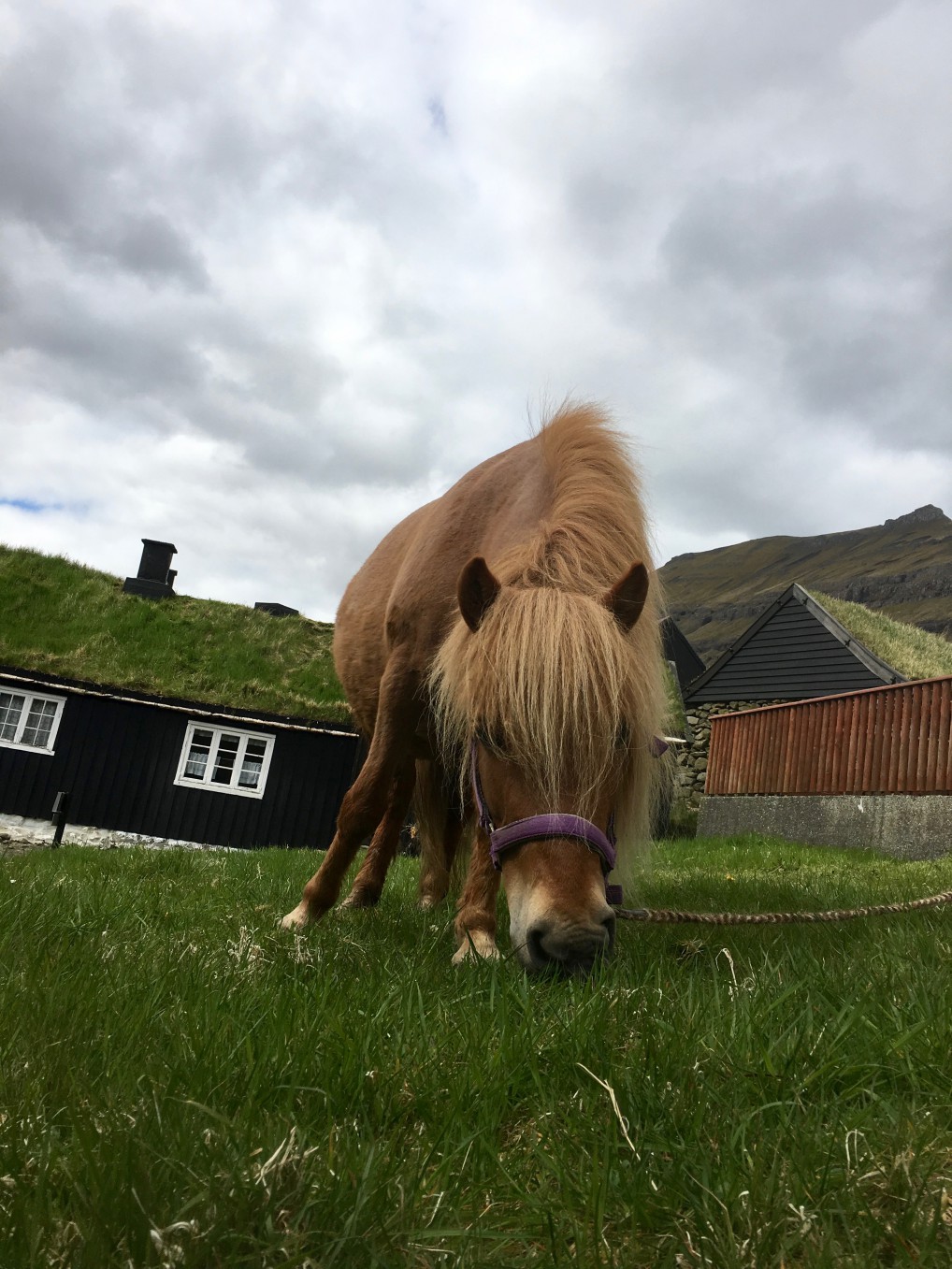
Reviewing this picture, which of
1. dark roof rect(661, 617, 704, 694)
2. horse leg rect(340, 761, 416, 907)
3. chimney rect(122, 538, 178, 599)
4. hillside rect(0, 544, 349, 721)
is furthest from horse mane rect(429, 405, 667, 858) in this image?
dark roof rect(661, 617, 704, 694)

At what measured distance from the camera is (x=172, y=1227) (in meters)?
1.01

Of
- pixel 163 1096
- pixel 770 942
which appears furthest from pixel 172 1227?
pixel 770 942

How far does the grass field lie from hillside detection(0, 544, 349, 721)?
20058mm

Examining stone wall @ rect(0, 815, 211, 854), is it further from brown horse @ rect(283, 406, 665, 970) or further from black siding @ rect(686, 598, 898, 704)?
brown horse @ rect(283, 406, 665, 970)

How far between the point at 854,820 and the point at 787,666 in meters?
11.0

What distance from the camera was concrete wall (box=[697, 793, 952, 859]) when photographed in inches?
456

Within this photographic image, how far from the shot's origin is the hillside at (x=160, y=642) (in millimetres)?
21859

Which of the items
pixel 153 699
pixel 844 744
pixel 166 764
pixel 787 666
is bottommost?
pixel 166 764

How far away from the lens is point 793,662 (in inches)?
929

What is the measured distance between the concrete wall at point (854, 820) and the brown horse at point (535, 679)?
9373 mm

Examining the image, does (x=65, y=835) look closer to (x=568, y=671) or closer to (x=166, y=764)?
(x=166, y=764)

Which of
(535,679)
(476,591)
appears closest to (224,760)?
(476,591)

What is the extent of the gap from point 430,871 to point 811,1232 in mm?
4478

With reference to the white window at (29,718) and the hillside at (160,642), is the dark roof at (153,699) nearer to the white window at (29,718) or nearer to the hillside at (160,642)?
the white window at (29,718)
